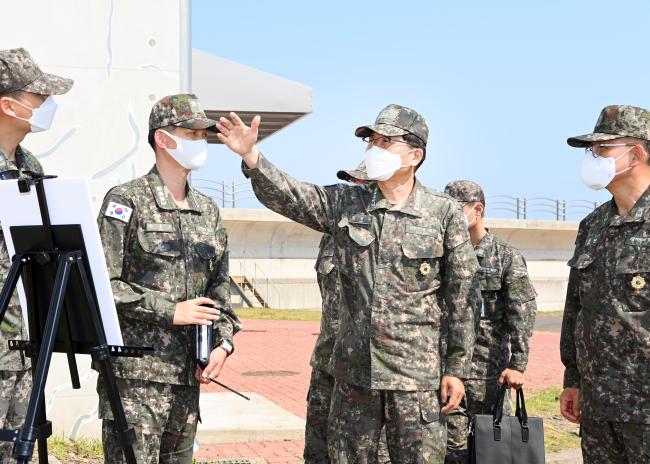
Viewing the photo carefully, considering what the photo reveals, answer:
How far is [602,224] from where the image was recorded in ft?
13.3

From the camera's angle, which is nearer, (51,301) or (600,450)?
(51,301)

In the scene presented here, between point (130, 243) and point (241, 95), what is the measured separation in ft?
25.6

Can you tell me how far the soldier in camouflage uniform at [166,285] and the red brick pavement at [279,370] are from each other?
277cm

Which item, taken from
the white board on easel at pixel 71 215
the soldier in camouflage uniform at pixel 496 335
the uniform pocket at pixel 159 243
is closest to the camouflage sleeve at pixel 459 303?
the uniform pocket at pixel 159 243

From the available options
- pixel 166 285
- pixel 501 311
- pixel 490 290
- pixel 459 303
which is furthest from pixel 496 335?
pixel 166 285

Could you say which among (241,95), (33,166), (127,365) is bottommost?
(127,365)

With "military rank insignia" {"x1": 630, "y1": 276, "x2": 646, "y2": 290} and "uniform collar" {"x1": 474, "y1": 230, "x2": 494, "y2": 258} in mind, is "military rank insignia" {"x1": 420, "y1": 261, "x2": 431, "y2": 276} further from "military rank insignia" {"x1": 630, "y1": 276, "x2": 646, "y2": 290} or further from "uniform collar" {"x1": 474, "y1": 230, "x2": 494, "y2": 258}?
"uniform collar" {"x1": 474, "y1": 230, "x2": 494, "y2": 258}

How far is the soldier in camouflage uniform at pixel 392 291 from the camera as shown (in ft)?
12.4

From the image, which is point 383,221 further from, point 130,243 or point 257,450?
point 257,450

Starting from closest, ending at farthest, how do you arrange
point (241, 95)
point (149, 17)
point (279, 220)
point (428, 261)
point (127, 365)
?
point (127, 365)
point (428, 261)
point (149, 17)
point (241, 95)
point (279, 220)

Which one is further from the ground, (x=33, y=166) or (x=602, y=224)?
(x=33, y=166)

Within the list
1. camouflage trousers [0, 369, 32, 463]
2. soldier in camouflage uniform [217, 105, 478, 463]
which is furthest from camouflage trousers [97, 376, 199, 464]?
soldier in camouflage uniform [217, 105, 478, 463]

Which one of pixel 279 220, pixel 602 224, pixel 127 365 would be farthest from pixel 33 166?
pixel 279 220

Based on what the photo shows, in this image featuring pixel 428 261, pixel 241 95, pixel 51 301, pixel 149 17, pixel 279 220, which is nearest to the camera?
pixel 51 301
